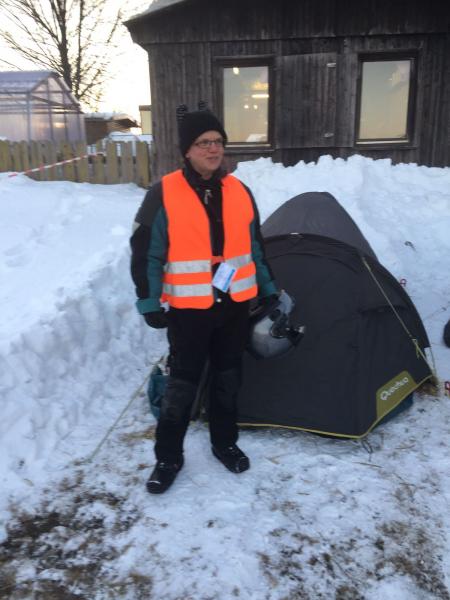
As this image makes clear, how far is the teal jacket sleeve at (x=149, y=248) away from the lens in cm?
275

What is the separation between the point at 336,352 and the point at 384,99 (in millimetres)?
9583

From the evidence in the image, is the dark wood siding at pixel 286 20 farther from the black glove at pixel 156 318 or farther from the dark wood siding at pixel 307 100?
the black glove at pixel 156 318

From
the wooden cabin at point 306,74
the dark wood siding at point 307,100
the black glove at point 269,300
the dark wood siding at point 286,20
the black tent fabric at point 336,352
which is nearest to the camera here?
the black glove at point 269,300

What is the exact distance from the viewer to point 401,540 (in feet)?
8.73

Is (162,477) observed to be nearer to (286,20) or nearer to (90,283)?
(90,283)

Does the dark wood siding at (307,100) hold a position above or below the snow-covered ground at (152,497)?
above

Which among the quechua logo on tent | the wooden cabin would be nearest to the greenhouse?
the wooden cabin

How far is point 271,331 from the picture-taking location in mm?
A: 3158

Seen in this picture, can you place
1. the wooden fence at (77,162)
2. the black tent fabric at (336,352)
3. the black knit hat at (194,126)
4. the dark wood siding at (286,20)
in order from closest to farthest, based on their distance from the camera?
the black knit hat at (194,126) → the black tent fabric at (336,352) → the dark wood siding at (286,20) → the wooden fence at (77,162)

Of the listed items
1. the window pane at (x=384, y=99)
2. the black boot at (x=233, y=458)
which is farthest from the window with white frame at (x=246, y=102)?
the black boot at (x=233, y=458)

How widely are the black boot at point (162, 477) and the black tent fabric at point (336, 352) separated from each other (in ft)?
2.33

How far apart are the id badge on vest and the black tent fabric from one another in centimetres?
99

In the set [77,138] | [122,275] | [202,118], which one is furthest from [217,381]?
[77,138]

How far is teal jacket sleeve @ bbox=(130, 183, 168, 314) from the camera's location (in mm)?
2750
